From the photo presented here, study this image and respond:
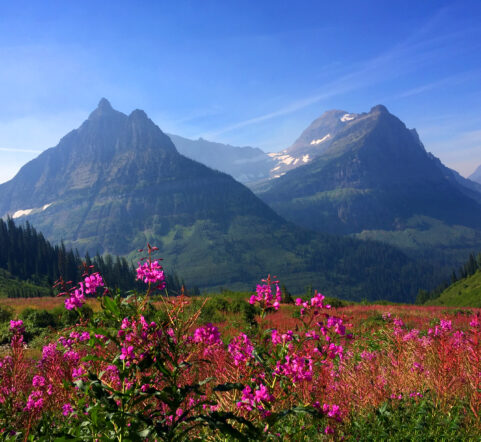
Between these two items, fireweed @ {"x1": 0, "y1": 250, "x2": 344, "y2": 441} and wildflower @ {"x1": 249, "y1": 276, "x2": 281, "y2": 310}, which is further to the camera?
wildflower @ {"x1": 249, "y1": 276, "x2": 281, "y2": 310}

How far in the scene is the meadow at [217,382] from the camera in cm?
302

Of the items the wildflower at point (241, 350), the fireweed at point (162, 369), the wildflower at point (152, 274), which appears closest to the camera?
the fireweed at point (162, 369)

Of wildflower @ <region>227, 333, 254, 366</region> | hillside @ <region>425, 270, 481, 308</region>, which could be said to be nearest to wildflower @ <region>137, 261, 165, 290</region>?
wildflower @ <region>227, 333, 254, 366</region>

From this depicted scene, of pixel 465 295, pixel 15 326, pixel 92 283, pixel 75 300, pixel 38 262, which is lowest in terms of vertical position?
pixel 465 295

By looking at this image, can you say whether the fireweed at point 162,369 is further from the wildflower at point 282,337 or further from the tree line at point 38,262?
the tree line at point 38,262

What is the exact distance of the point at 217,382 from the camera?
5191mm

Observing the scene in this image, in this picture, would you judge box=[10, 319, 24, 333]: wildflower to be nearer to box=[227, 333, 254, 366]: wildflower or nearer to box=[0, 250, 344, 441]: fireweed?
box=[0, 250, 344, 441]: fireweed

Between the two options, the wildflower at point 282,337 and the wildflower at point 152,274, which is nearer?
the wildflower at point 152,274

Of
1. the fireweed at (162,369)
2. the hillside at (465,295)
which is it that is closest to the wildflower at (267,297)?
the fireweed at (162,369)

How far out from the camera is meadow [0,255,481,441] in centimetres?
302

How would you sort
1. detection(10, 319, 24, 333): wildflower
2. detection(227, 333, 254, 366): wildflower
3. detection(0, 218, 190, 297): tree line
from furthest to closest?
detection(0, 218, 190, 297): tree line
detection(10, 319, 24, 333): wildflower
detection(227, 333, 254, 366): wildflower

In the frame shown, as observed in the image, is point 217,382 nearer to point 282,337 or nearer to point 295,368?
point 282,337

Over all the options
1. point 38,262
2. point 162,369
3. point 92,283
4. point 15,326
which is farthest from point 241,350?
point 38,262

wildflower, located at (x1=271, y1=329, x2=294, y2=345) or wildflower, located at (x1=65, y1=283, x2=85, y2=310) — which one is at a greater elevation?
wildflower, located at (x1=65, y1=283, x2=85, y2=310)
